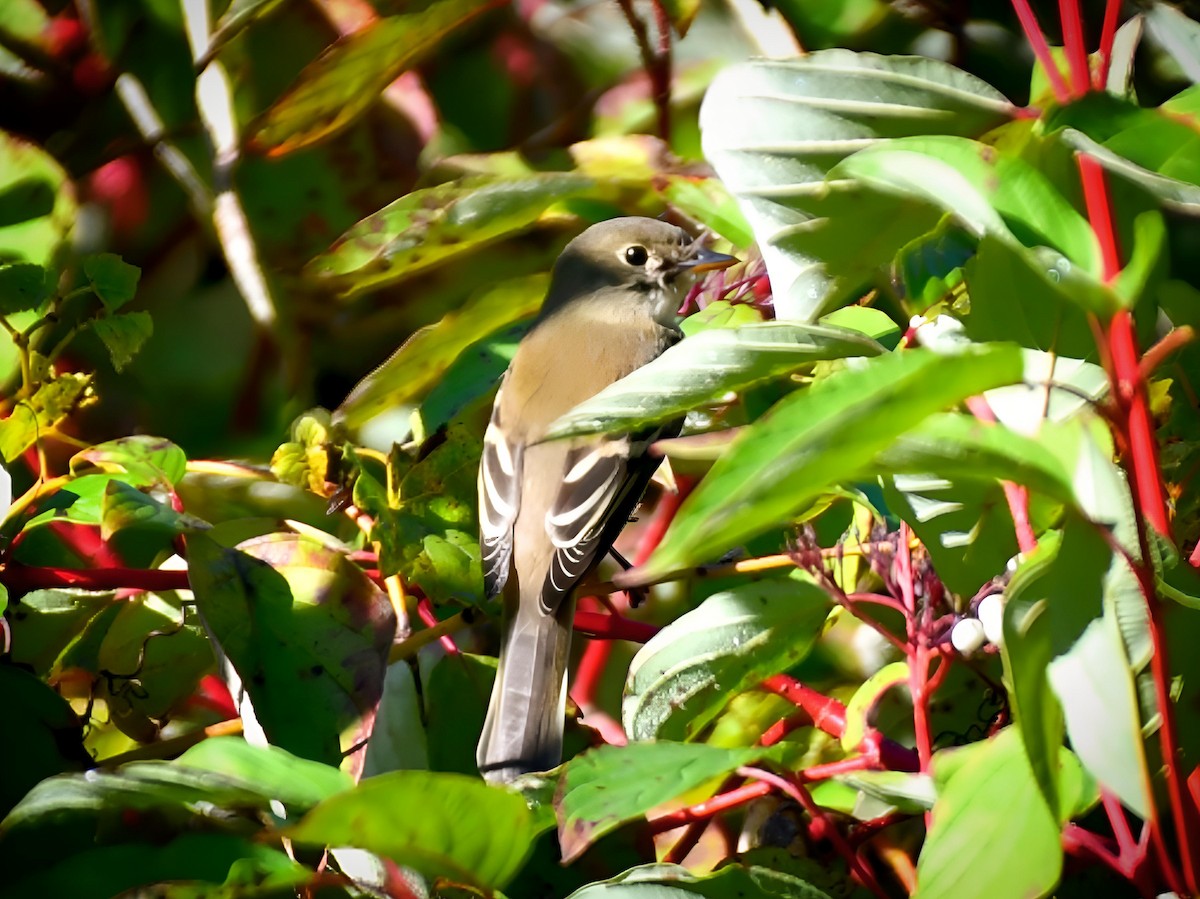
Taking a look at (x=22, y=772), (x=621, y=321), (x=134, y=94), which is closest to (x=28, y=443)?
(x=22, y=772)

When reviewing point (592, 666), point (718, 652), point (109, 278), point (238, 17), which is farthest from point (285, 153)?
point (718, 652)

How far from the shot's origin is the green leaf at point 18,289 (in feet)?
4.15

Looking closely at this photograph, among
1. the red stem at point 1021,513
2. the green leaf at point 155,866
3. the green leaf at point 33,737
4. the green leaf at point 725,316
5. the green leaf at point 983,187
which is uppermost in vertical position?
the green leaf at point 983,187

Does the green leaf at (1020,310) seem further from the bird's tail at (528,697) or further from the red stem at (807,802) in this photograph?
the bird's tail at (528,697)

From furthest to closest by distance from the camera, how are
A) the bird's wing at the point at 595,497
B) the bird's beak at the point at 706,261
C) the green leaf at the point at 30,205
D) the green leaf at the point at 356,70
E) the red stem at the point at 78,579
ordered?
the bird's beak at the point at 706,261 → the bird's wing at the point at 595,497 → the green leaf at the point at 30,205 → the green leaf at the point at 356,70 → the red stem at the point at 78,579

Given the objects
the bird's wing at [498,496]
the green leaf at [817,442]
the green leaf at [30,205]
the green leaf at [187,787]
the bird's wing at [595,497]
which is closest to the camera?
the green leaf at [817,442]

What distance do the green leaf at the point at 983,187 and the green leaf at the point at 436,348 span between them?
2.68 ft

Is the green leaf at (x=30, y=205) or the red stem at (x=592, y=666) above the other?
the green leaf at (x=30, y=205)

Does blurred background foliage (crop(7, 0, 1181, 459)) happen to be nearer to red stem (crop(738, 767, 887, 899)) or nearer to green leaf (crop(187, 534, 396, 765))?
green leaf (crop(187, 534, 396, 765))

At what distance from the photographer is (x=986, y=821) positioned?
69 centimetres

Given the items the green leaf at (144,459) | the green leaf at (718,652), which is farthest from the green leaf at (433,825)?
the green leaf at (144,459)

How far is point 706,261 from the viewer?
7.68 ft

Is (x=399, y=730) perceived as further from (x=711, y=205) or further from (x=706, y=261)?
(x=706, y=261)

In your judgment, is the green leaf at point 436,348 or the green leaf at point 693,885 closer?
the green leaf at point 693,885
